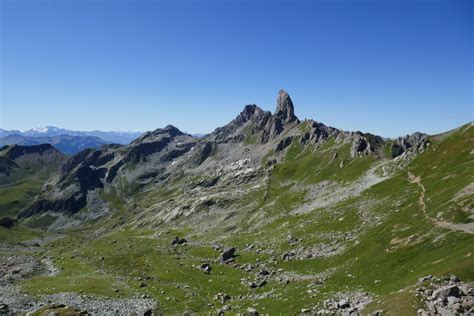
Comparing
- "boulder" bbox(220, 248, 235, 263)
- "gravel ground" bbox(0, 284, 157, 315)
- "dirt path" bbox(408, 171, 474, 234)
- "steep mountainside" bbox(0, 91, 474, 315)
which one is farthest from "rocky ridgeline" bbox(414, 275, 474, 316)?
"boulder" bbox(220, 248, 235, 263)

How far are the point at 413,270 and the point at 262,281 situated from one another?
105 feet

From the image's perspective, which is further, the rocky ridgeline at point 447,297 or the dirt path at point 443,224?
the dirt path at point 443,224

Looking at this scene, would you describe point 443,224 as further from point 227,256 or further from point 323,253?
point 227,256

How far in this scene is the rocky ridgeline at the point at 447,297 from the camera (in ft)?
121

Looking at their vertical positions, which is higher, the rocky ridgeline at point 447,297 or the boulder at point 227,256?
the rocky ridgeline at point 447,297

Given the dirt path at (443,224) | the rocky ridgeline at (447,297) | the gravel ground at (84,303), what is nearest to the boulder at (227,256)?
the gravel ground at (84,303)

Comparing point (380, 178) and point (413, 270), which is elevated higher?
point (380, 178)

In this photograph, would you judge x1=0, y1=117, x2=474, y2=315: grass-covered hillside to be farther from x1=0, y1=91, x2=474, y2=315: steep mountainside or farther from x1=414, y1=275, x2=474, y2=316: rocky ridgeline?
x1=414, y1=275, x2=474, y2=316: rocky ridgeline

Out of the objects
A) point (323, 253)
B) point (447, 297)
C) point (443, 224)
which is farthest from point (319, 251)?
point (447, 297)

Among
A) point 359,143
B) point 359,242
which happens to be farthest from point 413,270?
point 359,143

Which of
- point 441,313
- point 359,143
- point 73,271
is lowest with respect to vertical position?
point 73,271

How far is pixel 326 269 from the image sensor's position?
72.8m

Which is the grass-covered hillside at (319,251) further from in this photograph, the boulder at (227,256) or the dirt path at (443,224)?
the boulder at (227,256)

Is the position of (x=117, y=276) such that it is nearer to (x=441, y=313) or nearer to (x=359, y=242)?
(x=359, y=242)
